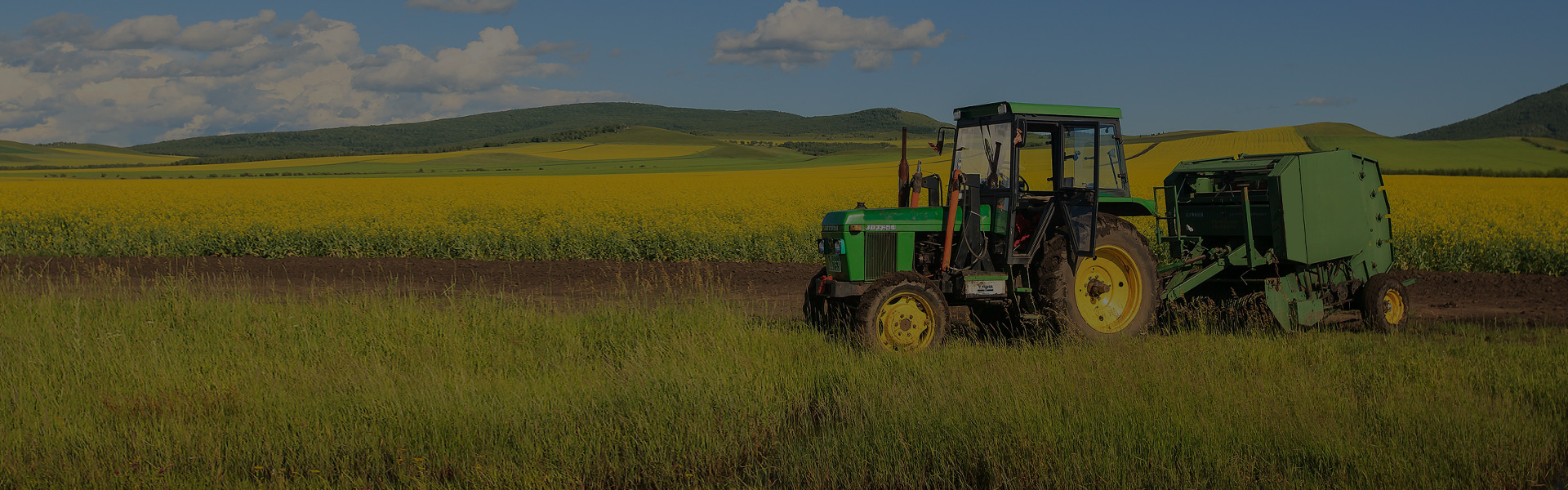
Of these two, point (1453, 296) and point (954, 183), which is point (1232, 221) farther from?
point (1453, 296)

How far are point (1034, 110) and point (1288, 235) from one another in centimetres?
290

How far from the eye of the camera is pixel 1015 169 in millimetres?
7180

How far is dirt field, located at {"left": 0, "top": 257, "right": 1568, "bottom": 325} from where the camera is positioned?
34.3ft

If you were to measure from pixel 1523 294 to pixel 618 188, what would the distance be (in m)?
21.3

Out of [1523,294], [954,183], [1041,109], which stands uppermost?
[1041,109]

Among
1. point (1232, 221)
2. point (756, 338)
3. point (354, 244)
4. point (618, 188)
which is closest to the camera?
point (756, 338)

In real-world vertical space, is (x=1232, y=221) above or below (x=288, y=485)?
above

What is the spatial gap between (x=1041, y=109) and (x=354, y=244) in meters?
12.7

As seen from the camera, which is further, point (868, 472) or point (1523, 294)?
point (1523, 294)

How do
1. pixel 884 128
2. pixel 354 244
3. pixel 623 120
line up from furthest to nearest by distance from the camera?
pixel 623 120 → pixel 884 128 → pixel 354 244

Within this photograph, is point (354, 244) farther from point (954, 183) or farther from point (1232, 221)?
point (1232, 221)

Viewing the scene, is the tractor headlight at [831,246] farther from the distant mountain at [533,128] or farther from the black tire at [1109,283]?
the distant mountain at [533,128]

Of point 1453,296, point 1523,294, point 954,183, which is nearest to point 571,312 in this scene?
point 954,183

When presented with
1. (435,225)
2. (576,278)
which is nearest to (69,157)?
(435,225)
